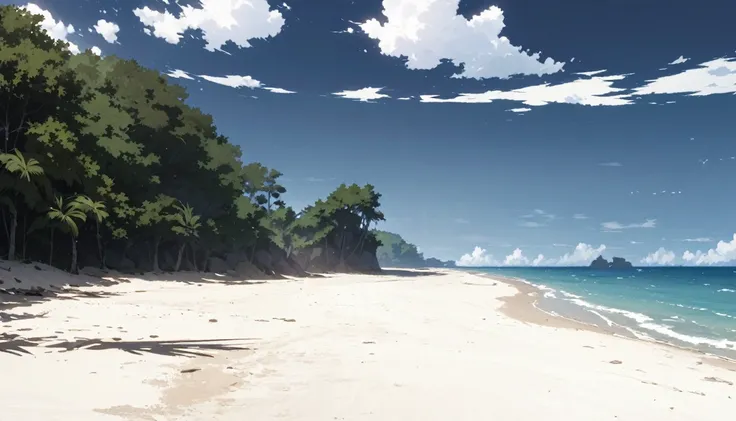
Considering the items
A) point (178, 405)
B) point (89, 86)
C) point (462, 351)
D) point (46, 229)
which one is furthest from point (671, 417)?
point (89, 86)

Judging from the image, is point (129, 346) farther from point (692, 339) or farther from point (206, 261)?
point (206, 261)

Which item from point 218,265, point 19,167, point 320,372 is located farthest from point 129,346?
point 218,265

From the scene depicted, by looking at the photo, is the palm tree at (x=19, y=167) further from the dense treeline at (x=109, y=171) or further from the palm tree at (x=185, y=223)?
the palm tree at (x=185, y=223)

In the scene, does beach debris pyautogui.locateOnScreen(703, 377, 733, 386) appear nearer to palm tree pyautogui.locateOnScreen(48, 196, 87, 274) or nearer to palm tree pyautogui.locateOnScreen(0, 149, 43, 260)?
palm tree pyautogui.locateOnScreen(0, 149, 43, 260)

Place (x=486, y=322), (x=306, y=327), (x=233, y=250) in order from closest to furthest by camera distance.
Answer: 1. (x=306, y=327)
2. (x=486, y=322)
3. (x=233, y=250)

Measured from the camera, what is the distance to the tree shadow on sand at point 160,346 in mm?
8688

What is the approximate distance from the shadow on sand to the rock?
44.8 m

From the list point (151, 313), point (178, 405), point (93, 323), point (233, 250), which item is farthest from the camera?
point (233, 250)

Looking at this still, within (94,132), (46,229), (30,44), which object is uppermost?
(30,44)

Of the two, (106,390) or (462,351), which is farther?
(462,351)

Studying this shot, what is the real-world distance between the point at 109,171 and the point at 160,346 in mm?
28798

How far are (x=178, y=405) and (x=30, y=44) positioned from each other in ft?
92.9

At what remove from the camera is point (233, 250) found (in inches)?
2313

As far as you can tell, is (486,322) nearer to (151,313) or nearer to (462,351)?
(462,351)
